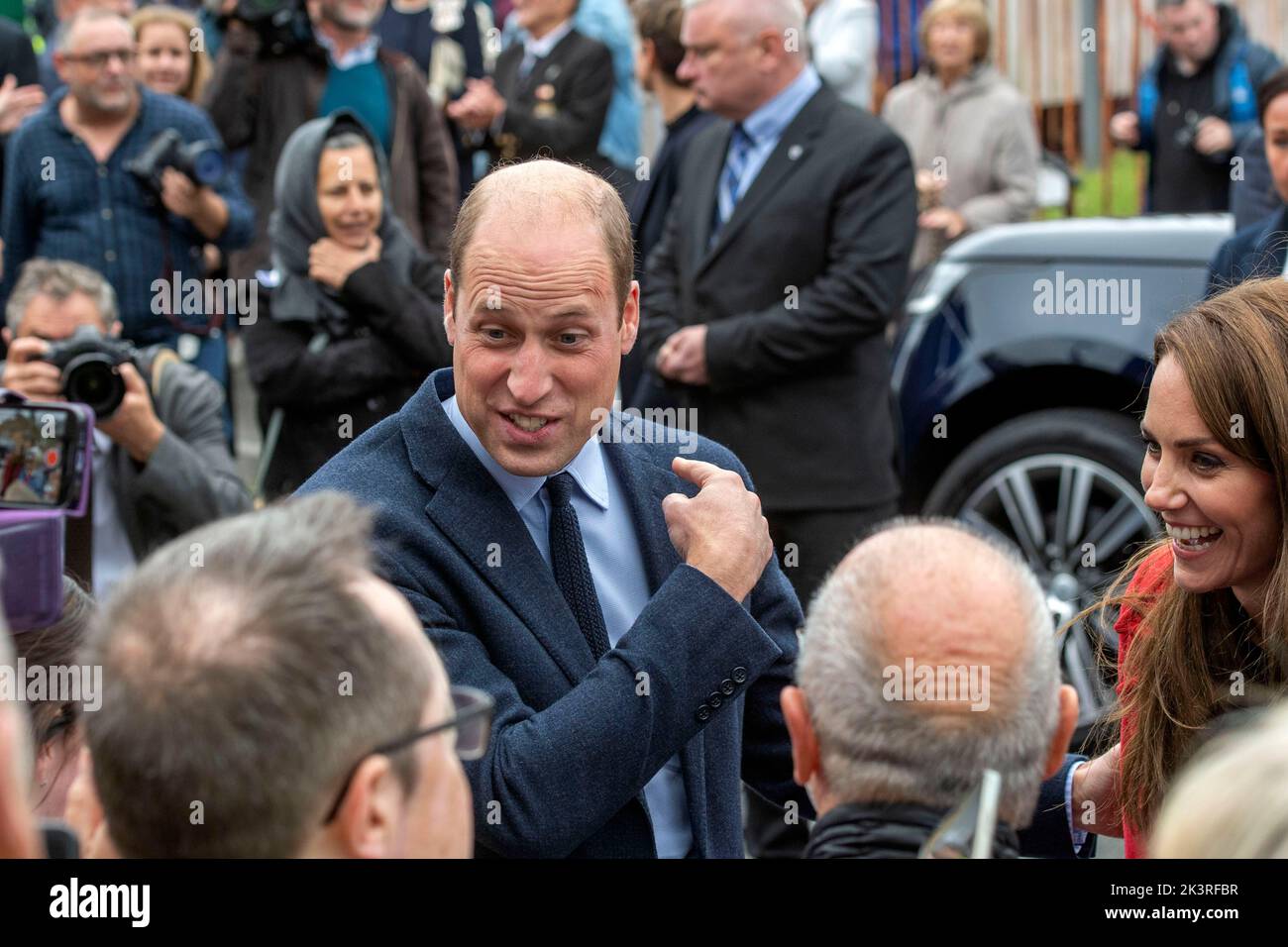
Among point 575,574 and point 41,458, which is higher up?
point 41,458

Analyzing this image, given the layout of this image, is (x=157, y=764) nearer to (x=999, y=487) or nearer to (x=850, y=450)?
(x=850, y=450)

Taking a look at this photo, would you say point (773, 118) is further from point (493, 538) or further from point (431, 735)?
point (431, 735)

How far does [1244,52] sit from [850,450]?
4.13 m

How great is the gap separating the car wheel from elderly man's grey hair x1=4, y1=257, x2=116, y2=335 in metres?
2.77

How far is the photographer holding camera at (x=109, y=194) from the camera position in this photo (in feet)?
22.2

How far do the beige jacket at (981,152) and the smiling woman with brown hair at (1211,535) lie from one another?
5318 mm

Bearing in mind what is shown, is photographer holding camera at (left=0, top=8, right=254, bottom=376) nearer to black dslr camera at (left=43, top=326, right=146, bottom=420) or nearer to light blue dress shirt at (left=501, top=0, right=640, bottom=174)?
light blue dress shirt at (left=501, top=0, right=640, bottom=174)

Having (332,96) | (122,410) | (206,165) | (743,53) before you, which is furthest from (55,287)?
(332,96)

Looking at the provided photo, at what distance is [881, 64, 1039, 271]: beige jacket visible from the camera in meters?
8.07

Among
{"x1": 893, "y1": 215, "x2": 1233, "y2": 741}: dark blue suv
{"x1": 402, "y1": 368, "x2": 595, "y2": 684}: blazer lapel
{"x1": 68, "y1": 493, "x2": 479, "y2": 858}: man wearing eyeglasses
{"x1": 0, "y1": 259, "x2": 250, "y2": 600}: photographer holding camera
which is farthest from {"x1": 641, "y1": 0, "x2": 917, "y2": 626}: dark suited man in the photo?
{"x1": 68, "y1": 493, "x2": 479, "y2": 858}: man wearing eyeglasses

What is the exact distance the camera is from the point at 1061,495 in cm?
586

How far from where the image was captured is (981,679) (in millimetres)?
1952

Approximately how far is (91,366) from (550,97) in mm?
3846
